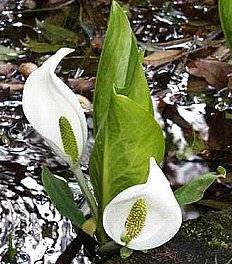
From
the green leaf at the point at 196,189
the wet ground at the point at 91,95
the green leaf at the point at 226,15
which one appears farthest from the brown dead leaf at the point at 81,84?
the green leaf at the point at 196,189

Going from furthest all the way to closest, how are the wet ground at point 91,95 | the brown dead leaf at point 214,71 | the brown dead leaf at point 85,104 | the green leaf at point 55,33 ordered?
1. the green leaf at point 55,33
2. the brown dead leaf at point 214,71
3. the brown dead leaf at point 85,104
4. the wet ground at point 91,95

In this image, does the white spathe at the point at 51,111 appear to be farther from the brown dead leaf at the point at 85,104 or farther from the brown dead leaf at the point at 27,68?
the brown dead leaf at the point at 27,68

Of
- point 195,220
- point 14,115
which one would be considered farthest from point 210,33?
point 195,220

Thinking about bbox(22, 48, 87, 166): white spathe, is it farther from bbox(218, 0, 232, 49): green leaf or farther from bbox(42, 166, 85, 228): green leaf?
bbox(218, 0, 232, 49): green leaf

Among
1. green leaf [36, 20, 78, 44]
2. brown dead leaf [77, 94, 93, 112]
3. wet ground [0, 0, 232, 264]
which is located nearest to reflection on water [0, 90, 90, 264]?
wet ground [0, 0, 232, 264]

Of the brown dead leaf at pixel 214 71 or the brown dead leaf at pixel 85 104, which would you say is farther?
the brown dead leaf at pixel 214 71

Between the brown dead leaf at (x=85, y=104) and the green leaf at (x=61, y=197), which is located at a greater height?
the green leaf at (x=61, y=197)
